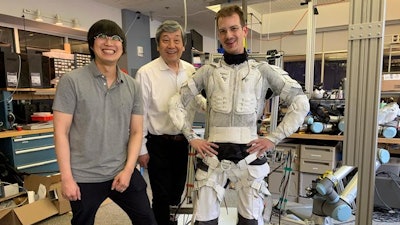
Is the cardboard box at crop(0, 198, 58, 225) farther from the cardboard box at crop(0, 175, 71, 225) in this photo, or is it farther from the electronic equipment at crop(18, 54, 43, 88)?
the electronic equipment at crop(18, 54, 43, 88)

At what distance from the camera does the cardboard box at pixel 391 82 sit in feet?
9.41

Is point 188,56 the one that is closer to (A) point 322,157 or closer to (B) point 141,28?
(A) point 322,157

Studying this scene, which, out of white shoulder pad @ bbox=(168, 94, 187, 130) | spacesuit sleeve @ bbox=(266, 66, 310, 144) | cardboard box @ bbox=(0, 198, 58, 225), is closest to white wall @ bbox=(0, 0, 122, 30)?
cardboard box @ bbox=(0, 198, 58, 225)

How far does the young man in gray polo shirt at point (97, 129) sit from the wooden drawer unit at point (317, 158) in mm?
1888

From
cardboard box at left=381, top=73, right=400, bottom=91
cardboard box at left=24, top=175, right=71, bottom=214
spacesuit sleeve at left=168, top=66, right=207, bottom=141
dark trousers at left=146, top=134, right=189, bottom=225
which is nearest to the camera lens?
spacesuit sleeve at left=168, top=66, right=207, bottom=141

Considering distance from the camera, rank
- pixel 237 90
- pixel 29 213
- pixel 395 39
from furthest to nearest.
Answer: pixel 395 39 < pixel 29 213 < pixel 237 90

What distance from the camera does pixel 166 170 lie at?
1.77 m

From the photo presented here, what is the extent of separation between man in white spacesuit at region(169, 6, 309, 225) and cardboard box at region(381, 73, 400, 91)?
2.01 meters

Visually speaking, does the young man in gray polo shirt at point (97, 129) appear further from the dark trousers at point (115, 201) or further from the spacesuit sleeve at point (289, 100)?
the spacesuit sleeve at point (289, 100)

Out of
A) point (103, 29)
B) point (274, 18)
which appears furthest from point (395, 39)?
point (103, 29)

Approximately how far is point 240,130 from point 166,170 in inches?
23.9

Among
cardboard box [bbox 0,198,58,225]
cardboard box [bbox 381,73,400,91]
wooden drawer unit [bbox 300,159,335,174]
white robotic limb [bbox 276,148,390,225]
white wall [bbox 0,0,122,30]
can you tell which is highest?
white wall [bbox 0,0,122,30]

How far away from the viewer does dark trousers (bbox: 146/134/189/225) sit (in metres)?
1.75

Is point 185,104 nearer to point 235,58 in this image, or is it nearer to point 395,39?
point 235,58
